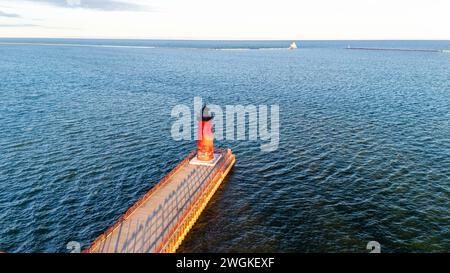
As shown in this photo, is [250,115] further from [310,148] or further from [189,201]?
[189,201]

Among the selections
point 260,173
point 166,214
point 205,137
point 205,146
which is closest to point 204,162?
point 205,146

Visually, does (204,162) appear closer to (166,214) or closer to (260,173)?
(260,173)

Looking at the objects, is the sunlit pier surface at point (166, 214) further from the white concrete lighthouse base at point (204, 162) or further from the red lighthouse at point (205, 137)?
the red lighthouse at point (205, 137)

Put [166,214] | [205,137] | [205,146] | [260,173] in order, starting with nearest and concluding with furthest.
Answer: [166,214], [205,137], [205,146], [260,173]

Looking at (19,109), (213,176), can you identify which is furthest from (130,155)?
(19,109)

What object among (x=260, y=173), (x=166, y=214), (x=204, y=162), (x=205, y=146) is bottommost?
(x=166, y=214)

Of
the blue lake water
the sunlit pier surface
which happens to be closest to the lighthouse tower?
the sunlit pier surface

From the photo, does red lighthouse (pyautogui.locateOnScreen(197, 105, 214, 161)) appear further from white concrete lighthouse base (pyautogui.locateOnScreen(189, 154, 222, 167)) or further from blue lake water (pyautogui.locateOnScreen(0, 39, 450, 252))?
blue lake water (pyautogui.locateOnScreen(0, 39, 450, 252))
